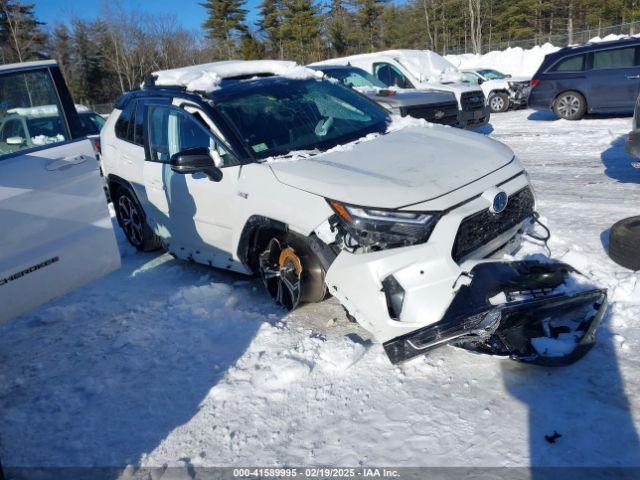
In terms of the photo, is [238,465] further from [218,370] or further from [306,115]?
[306,115]

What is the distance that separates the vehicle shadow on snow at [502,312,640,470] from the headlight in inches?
39.3

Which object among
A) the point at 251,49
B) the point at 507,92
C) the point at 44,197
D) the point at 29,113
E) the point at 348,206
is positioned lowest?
the point at 507,92

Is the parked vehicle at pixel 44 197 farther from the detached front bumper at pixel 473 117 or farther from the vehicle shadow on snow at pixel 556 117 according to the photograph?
the vehicle shadow on snow at pixel 556 117

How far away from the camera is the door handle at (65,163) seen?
11.1 feet

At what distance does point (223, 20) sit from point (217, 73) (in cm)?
5329

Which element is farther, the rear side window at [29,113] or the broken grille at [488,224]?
the rear side window at [29,113]

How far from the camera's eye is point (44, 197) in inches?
129

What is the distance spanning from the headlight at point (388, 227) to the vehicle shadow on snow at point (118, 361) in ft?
4.30

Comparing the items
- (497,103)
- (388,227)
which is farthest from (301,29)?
(388,227)

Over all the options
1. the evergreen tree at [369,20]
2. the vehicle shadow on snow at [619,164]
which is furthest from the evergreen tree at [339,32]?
the vehicle shadow on snow at [619,164]

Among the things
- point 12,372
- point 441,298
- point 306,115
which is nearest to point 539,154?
point 306,115

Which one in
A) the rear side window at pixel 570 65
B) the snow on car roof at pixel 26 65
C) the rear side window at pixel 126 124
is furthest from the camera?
the rear side window at pixel 570 65

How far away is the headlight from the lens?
9.77 feet

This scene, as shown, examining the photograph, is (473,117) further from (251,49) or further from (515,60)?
(251,49)
